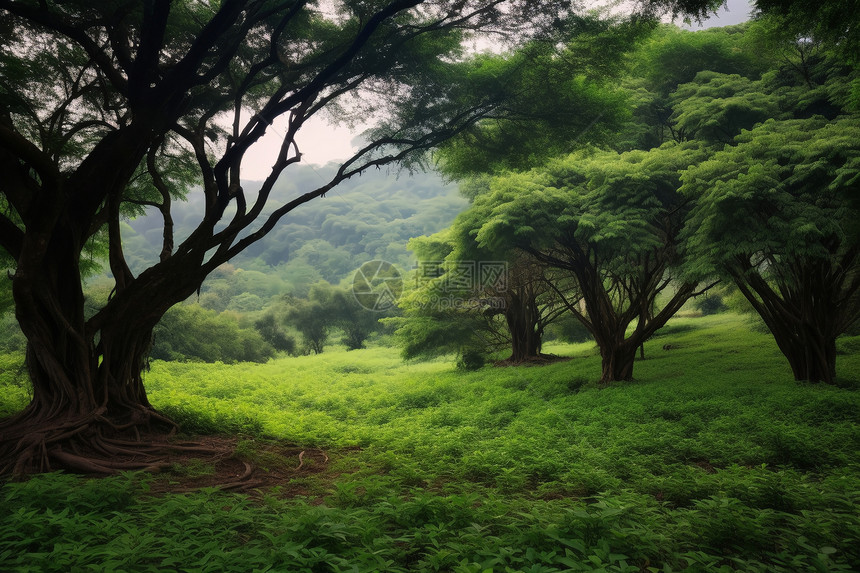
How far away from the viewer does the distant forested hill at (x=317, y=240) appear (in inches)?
3066

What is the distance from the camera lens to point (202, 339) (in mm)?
33656

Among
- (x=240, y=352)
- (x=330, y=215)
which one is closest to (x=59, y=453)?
(x=240, y=352)

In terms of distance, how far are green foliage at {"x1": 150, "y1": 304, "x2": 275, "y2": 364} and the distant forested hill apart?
1132 inches

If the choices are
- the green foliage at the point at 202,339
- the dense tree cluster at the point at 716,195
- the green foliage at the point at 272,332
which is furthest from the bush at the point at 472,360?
the green foliage at the point at 272,332

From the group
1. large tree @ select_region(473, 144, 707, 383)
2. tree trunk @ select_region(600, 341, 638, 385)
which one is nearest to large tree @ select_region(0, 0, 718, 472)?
large tree @ select_region(473, 144, 707, 383)

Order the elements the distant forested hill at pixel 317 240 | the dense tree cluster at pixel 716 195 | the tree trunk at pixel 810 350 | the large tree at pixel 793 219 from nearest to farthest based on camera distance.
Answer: the large tree at pixel 793 219 → the dense tree cluster at pixel 716 195 → the tree trunk at pixel 810 350 → the distant forested hill at pixel 317 240

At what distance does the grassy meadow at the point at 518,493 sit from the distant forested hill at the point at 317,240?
5983 cm

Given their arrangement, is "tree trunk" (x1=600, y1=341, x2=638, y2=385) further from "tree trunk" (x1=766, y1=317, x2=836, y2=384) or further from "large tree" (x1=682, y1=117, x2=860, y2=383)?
"tree trunk" (x1=766, y1=317, x2=836, y2=384)

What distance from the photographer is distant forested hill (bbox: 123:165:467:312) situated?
3066 inches

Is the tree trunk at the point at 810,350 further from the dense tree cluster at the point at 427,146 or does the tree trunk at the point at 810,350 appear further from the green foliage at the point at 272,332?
the green foliage at the point at 272,332

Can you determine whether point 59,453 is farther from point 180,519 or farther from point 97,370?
point 180,519

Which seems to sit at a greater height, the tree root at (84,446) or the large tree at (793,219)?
the large tree at (793,219)

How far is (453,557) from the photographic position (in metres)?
3.35

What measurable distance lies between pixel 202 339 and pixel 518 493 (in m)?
33.0
